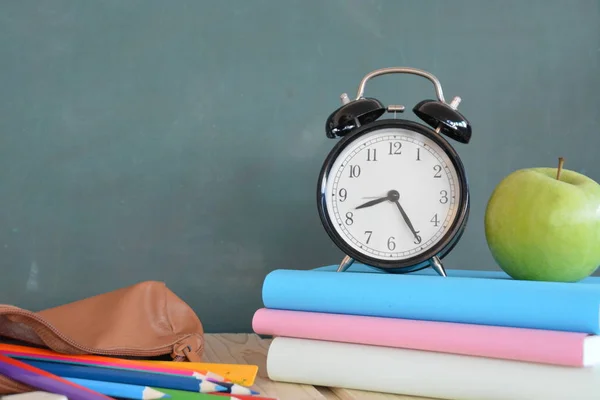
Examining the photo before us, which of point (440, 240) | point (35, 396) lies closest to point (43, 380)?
point (35, 396)

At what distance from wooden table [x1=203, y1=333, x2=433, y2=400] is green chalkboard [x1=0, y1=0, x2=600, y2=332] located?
0.41ft

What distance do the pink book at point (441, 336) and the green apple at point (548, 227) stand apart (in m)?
0.16

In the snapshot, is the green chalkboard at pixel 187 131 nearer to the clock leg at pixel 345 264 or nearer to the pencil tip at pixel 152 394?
the clock leg at pixel 345 264

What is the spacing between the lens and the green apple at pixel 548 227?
0.91 metres

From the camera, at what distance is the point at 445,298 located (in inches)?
33.7

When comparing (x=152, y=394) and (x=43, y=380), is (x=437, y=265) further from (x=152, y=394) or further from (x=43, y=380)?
(x=43, y=380)

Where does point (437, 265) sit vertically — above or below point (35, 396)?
above

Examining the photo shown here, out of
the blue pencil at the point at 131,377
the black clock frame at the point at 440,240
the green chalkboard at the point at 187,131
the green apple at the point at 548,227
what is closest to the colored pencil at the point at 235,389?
the blue pencil at the point at 131,377

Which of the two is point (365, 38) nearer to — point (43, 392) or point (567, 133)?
point (567, 133)

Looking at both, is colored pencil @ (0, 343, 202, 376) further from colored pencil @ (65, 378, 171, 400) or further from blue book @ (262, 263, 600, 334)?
blue book @ (262, 263, 600, 334)

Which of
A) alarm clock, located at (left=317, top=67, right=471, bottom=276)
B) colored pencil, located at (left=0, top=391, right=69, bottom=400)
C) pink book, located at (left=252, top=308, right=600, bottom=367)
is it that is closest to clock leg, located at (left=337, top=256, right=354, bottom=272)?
alarm clock, located at (left=317, top=67, right=471, bottom=276)

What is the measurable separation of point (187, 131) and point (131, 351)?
568 mm

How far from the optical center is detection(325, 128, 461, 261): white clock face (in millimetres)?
1021

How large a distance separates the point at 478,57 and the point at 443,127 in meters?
0.40
